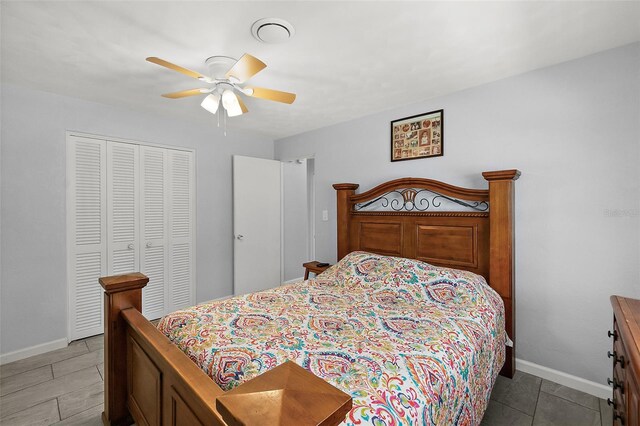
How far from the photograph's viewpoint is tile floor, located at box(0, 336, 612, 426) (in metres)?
1.86

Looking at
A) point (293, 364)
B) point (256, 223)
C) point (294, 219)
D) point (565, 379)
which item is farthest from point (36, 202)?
point (565, 379)

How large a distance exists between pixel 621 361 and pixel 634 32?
1.91 meters

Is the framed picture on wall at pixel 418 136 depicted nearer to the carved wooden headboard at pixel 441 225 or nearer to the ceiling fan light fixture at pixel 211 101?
the carved wooden headboard at pixel 441 225

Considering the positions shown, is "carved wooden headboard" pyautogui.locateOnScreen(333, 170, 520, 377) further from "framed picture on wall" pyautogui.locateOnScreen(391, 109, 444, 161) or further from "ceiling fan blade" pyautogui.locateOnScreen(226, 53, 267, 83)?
"ceiling fan blade" pyautogui.locateOnScreen(226, 53, 267, 83)

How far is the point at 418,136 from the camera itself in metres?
2.94

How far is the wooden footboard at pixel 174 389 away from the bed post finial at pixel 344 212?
202 cm

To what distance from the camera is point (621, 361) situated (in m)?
1.22

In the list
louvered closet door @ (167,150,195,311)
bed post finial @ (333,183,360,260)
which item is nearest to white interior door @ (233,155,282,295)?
louvered closet door @ (167,150,195,311)

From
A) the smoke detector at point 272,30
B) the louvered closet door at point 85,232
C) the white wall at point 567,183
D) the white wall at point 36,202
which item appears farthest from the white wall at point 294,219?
the smoke detector at point 272,30

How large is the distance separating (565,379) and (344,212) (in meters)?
2.26

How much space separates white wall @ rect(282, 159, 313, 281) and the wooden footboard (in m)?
2.85

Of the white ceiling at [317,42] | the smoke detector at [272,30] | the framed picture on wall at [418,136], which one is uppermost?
the white ceiling at [317,42]

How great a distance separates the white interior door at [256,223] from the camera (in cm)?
396

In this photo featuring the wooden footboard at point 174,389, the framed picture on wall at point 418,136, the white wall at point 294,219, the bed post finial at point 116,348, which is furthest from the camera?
the white wall at point 294,219
